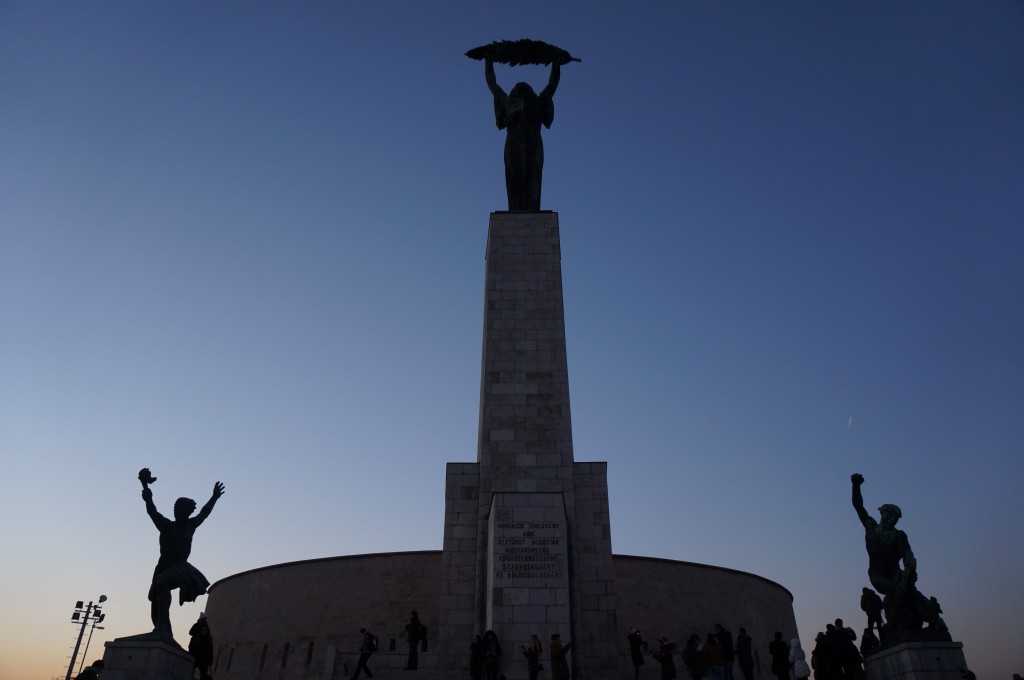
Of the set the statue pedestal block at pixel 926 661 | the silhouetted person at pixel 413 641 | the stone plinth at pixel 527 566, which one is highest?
the stone plinth at pixel 527 566

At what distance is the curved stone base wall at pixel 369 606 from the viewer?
76.7ft

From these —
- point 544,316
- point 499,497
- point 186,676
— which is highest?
point 544,316

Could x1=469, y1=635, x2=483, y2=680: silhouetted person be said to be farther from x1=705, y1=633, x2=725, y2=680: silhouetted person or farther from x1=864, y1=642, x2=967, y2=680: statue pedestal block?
x1=864, y1=642, x2=967, y2=680: statue pedestal block

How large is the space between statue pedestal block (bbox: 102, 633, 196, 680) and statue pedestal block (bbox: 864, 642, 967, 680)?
37.0 ft

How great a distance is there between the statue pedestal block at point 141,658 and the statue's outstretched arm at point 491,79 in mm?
15968

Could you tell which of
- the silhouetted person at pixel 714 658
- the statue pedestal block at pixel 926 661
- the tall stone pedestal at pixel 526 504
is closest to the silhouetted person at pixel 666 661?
the silhouetted person at pixel 714 658

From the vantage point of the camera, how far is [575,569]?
52.2 feet

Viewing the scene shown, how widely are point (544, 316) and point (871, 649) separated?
31.9 ft

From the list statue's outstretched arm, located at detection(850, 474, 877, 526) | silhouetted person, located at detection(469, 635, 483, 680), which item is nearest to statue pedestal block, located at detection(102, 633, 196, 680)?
silhouetted person, located at detection(469, 635, 483, 680)

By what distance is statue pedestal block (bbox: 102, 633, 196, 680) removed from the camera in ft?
39.0

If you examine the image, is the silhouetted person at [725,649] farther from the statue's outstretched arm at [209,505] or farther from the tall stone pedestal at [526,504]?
the statue's outstretched arm at [209,505]

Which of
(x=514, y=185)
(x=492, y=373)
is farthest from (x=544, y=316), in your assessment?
(x=514, y=185)

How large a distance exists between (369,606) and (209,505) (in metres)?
11.3

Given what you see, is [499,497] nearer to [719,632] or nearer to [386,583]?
[719,632]
